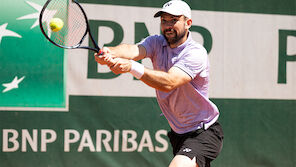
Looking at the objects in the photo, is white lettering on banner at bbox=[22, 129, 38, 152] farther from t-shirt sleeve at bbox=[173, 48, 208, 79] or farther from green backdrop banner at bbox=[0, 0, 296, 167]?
t-shirt sleeve at bbox=[173, 48, 208, 79]

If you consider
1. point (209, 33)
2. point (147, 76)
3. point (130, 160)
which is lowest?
point (130, 160)

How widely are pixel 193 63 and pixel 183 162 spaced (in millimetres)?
651

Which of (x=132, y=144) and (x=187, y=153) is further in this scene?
(x=132, y=144)

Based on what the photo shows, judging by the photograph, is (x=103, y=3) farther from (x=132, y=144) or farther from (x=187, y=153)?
(x=187, y=153)

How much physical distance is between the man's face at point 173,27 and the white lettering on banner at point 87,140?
1.60 meters

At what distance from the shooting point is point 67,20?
3.95 metres

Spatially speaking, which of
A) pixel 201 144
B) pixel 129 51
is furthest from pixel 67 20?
pixel 201 144

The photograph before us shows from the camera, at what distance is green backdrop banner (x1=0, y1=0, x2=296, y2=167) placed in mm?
4176

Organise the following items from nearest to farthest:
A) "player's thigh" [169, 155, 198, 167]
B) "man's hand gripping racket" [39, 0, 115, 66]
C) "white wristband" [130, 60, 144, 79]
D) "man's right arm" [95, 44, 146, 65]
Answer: "white wristband" [130, 60, 144, 79] → "player's thigh" [169, 155, 198, 167] → "man's right arm" [95, 44, 146, 65] → "man's hand gripping racket" [39, 0, 115, 66]

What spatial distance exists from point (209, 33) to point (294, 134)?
4.73 ft

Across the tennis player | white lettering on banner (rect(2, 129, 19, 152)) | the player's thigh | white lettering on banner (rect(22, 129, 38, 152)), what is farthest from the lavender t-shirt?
white lettering on banner (rect(2, 129, 19, 152))

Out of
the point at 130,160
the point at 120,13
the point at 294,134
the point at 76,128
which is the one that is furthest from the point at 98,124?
the point at 294,134

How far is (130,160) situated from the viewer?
14.3 ft

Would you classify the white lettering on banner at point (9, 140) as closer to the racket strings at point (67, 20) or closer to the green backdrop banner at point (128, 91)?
the green backdrop banner at point (128, 91)
